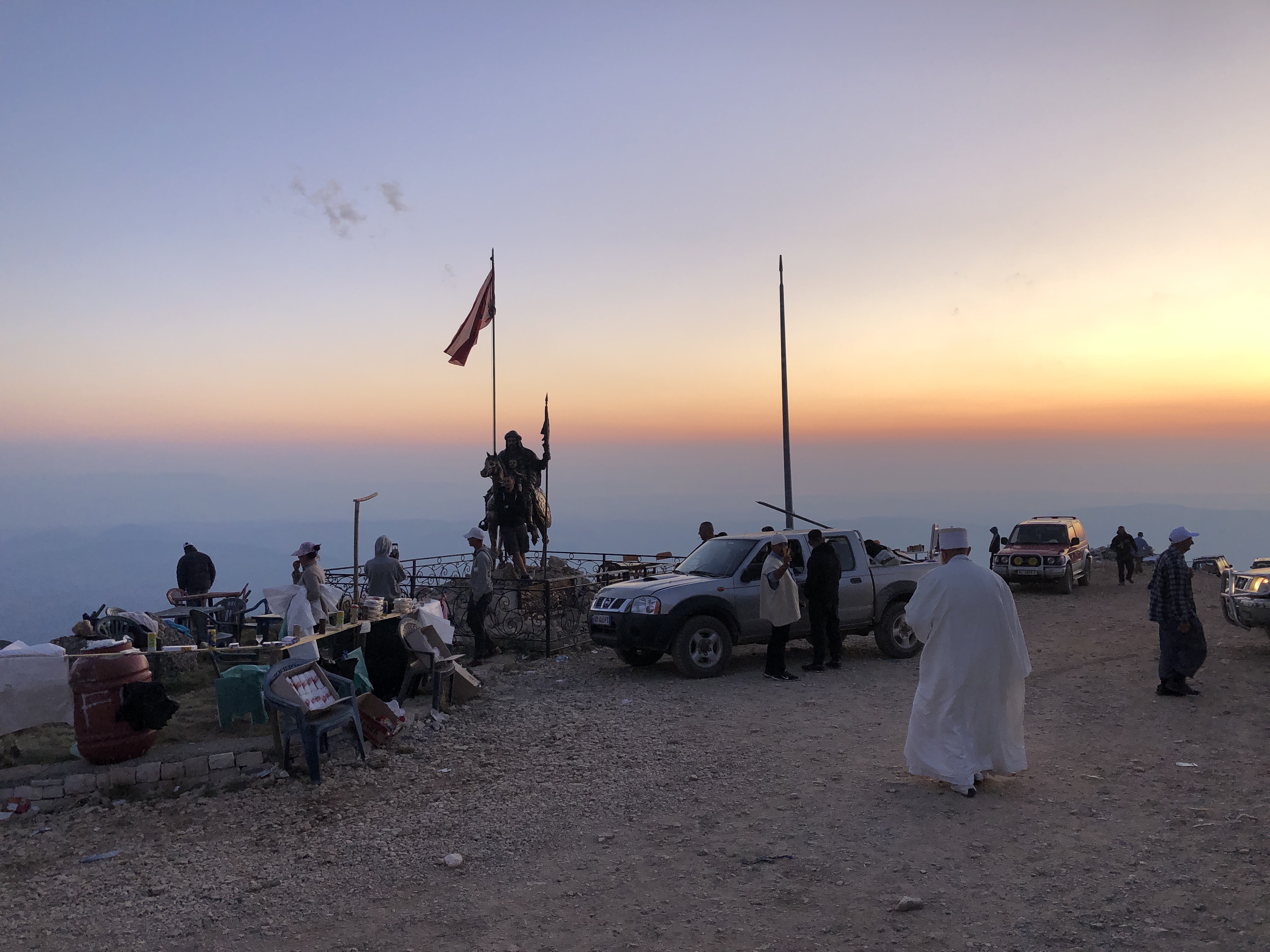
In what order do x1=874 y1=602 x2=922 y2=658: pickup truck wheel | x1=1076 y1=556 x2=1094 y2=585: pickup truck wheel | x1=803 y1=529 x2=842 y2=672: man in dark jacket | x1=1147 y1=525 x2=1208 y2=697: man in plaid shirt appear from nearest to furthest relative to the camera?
x1=1147 y1=525 x2=1208 y2=697: man in plaid shirt → x1=803 y1=529 x2=842 y2=672: man in dark jacket → x1=874 y1=602 x2=922 y2=658: pickup truck wheel → x1=1076 y1=556 x2=1094 y2=585: pickup truck wheel

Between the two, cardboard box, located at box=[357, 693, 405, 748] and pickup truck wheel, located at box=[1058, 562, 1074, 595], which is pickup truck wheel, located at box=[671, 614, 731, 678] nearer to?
cardboard box, located at box=[357, 693, 405, 748]

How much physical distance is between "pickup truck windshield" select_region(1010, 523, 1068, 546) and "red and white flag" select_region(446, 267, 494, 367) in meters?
14.8

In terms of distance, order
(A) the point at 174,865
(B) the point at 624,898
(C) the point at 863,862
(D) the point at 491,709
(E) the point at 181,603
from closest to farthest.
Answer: (B) the point at 624,898
(C) the point at 863,862
(A) the point at 174,865
(D) the point at 491,709
(E) the point at 181,603

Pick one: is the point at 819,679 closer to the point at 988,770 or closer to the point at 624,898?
the point at 988,770

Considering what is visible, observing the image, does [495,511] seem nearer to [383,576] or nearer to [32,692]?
[383,576]

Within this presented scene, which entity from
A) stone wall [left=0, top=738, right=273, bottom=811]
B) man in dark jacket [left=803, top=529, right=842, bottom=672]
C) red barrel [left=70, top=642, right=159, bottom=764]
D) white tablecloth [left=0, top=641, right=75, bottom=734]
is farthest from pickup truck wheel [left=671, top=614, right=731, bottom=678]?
white tablecloth [left=0, top=641, right=75, bottom=734]

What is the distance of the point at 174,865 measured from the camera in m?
6.25

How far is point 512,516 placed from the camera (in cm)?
1934

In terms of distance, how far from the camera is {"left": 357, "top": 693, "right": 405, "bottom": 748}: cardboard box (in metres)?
9.13

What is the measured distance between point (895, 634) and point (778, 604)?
9.10ft

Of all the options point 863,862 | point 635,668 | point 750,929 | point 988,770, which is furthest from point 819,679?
point 750,929

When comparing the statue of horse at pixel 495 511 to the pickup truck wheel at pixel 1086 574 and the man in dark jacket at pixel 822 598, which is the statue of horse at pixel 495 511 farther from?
the pickup truck wheel at pixel 1086 574

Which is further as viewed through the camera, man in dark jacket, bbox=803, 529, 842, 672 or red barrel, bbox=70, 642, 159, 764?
man in dark jacket, bbox=803, 529, 842, 672

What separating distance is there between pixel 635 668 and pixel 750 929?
8.35 m
